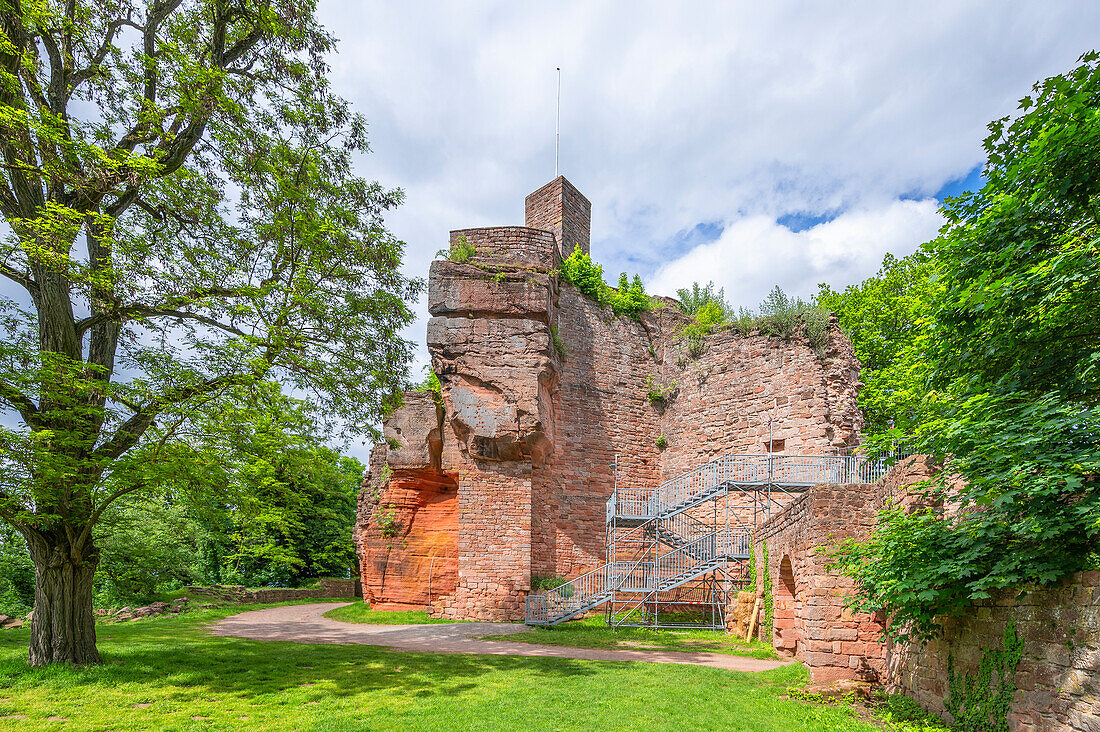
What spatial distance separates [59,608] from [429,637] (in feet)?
21.9

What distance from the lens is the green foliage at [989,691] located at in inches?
195

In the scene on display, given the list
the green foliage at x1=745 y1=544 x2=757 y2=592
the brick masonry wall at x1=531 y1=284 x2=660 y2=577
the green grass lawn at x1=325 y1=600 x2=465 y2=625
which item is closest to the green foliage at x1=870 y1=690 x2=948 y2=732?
the green foliage at x1=745 y1=544 x2=757 y2=592

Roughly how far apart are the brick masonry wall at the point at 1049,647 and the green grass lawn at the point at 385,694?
1.35m

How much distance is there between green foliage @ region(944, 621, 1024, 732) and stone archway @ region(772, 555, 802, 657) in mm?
4291

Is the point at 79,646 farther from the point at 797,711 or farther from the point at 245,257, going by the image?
the point at 797,711

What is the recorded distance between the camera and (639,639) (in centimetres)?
1282

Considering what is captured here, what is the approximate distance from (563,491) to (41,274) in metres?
13.4

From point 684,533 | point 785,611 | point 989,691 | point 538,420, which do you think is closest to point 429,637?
point 538,420

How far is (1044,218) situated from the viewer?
235 inches

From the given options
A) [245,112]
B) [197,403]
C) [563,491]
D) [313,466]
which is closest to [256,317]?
[197,403]

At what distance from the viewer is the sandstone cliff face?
1639 cm

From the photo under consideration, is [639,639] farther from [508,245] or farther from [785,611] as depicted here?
[508,245]

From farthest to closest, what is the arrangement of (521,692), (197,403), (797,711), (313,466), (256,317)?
(313,466) → (256,317) → (197,403) → (521,692) → (797,711)

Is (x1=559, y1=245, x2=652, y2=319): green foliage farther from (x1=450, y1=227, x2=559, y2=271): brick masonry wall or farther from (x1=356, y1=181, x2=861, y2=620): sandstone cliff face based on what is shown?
(x1=450, y1=227, x2=559, y2=271): brick masonry wall
